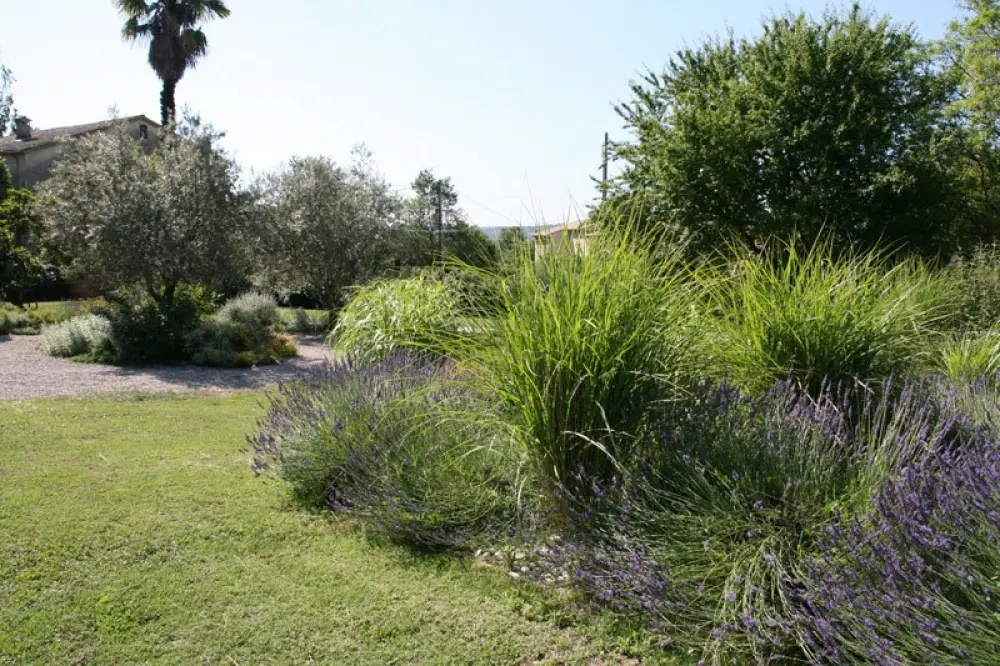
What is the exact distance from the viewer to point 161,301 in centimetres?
1465

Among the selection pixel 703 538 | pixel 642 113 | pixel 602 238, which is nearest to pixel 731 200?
pixel 642 113

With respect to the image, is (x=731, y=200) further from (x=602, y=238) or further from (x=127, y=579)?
(x=127, y=579)

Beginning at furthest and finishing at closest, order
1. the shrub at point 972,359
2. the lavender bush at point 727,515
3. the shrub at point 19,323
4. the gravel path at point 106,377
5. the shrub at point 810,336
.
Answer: the shrub at point 19,323 < the gravel path at point 106,377 < the shrub at point 972,359 < the shrub at point 810,336 < the lavender bush at point 727,515

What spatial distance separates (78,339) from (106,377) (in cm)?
325

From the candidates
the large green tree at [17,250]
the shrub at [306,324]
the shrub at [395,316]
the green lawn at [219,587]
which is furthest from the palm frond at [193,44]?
the green lawn at [219,587]

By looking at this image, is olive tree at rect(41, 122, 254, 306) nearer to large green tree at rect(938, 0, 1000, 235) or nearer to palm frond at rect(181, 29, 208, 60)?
palm frond at rect(181, 29, 208, 60)

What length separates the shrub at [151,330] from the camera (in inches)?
541

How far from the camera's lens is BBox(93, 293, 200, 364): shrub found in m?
13.8

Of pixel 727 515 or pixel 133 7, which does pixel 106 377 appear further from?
pixel 133 7

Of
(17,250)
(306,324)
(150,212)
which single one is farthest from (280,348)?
(17,250)

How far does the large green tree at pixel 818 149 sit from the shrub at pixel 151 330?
346 inches

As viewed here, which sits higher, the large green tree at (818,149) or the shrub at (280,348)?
the large green tree at (818,149)

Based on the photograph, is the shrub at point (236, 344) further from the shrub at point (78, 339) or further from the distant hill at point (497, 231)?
the distant hill at point (497, 231)

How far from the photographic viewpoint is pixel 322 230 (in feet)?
65.2
